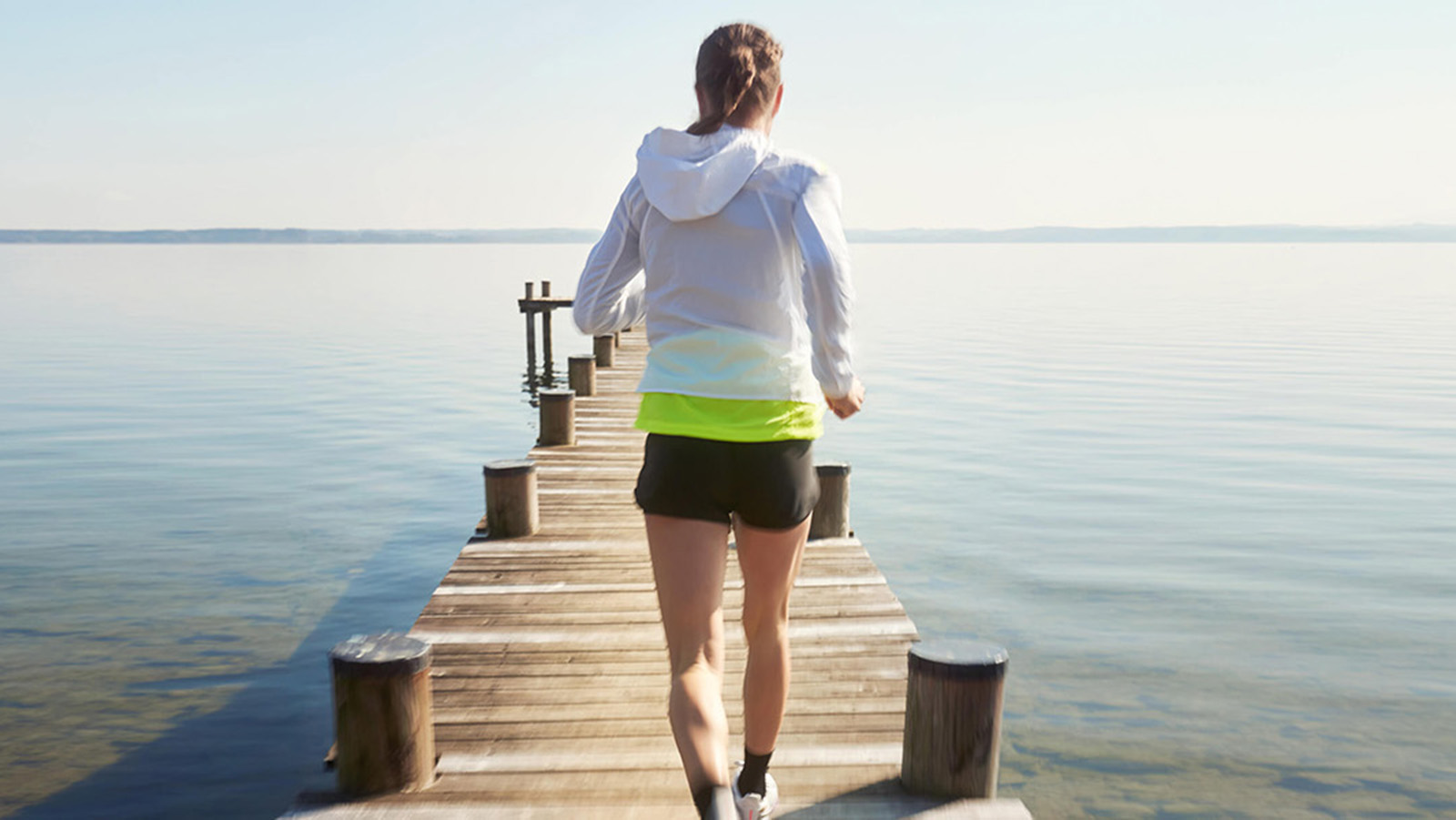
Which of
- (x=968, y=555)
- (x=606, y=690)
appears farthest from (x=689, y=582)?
(x=968, y=555)

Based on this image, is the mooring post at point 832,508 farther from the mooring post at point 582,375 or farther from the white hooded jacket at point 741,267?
the mooring post at point 582,375

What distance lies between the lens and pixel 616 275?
9.44 feet

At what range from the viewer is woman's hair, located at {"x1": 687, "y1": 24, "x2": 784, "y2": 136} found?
8.86ft

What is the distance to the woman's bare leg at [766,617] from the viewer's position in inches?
113

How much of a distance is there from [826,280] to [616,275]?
21.8 inches

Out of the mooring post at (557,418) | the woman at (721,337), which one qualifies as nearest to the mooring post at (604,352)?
the mooring post at (557,418)

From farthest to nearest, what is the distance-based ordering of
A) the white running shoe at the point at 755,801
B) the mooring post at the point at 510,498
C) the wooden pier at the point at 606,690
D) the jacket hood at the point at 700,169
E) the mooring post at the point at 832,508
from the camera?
the mooring post at the point at 510,498, the mooring post at the point at 832,508, the wooden pier at the point at 606,690, the white running shoe at the point at 755,801, the jacket hood at the point at 700,169

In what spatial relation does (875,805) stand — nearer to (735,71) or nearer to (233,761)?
(735,71)

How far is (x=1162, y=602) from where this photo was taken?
A: 11570mm

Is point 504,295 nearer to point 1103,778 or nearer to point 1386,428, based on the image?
point 1386,428

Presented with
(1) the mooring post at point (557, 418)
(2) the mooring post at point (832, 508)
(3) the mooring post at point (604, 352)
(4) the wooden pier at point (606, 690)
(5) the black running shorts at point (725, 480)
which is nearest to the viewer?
(5) the black running shorts at point (725, 480)

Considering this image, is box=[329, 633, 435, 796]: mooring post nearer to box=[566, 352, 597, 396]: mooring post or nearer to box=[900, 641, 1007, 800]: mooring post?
box=[900, 641, 1007, 800]: mooring post

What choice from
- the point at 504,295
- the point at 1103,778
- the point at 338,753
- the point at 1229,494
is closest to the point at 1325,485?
the point at 1229,494

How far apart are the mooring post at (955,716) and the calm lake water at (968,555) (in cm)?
383
